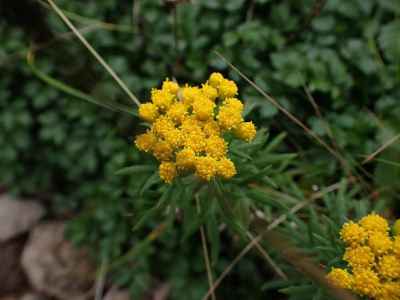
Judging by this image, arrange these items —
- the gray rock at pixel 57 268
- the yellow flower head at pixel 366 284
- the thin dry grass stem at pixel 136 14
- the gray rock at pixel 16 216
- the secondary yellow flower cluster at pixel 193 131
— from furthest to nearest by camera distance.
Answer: the gray rock at pixel 16 216, the gray rock at pixel 57 268, the thin dry grass stem at pixel 136 14, the secondary yellow flower cluster at pixel 193 131, the yellow flower head at pixel 366 284

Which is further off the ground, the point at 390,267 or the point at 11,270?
the point at 11,270

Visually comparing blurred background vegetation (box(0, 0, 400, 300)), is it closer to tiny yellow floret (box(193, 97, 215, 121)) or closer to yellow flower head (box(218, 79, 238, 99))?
yellow flower head (box(218, 79, 238, 99))

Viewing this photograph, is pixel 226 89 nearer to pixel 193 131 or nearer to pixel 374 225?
pixel 193 131

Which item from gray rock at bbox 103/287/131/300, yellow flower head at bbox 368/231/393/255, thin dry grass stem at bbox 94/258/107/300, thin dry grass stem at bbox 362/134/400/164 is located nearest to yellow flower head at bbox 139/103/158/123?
yellow flower head at bbox 368/231/393/255

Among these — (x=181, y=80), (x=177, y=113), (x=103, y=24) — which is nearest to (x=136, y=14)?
(x=103, y=24)

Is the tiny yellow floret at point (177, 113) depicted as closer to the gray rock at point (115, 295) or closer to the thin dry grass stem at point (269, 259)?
the thin dry grass stem at point (269, 259)

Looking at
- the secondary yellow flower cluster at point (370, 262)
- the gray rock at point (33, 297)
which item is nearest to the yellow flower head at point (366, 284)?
the secondary yellow flower cluster at point (370, 262)

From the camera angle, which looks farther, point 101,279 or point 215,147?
point 101,279
